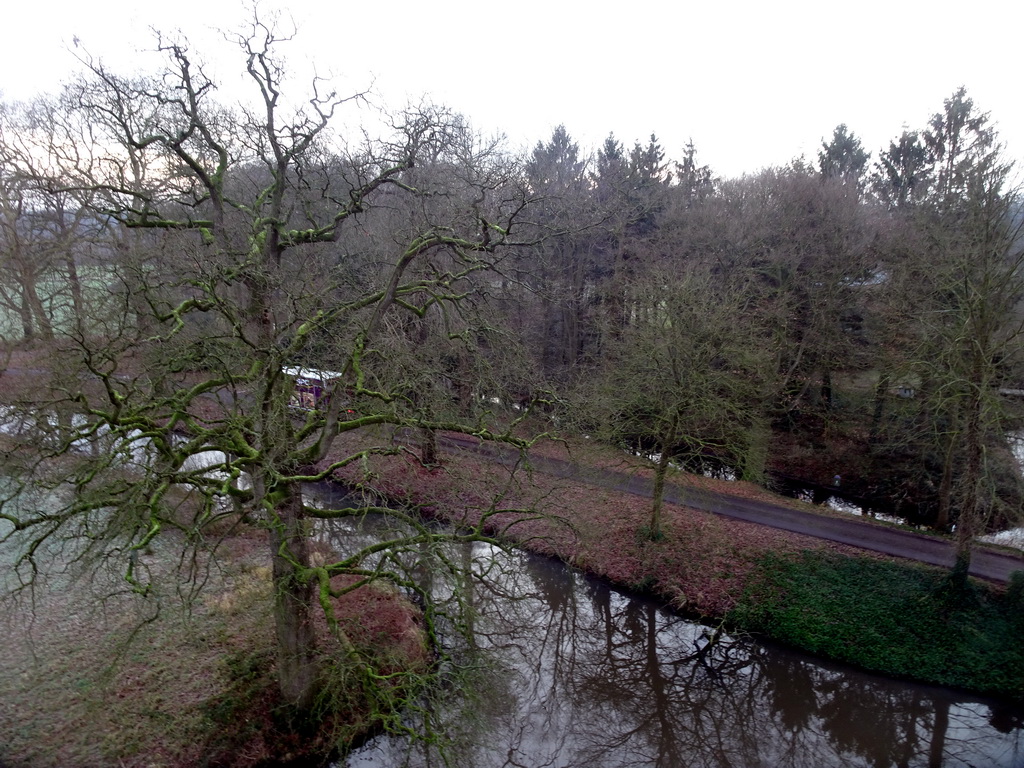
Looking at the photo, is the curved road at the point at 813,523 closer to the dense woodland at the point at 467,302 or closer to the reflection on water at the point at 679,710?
the dense woodland at the point at 467,302

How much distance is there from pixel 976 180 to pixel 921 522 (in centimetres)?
1162

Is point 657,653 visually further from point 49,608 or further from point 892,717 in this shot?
point 49,608

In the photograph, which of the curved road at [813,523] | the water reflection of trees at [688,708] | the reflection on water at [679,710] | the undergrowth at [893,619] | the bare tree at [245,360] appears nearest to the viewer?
the bare tree at [245,360]

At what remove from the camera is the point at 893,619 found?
12938 mm

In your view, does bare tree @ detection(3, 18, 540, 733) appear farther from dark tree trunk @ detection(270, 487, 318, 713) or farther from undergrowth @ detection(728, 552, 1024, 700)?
undergrowth @ detection(728, 552, 1024, 700)

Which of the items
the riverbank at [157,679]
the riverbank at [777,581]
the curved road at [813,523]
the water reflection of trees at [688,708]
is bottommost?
the water reflection of trees at [688,708]

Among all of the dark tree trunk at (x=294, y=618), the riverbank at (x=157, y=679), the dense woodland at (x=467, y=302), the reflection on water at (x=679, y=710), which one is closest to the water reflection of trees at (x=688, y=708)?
the reflection on water at (x=679, y=710)

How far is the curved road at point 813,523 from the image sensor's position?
48.4 feet

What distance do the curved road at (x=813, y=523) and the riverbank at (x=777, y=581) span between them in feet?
1.68

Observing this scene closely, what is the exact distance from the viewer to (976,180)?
12.9m

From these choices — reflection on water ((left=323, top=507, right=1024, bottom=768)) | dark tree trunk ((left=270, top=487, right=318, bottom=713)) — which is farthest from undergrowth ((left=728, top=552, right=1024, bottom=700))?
dark tree trunk ((left=270, top=487, right=318, bottom=713))

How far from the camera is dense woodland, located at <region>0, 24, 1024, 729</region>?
27.5 feet

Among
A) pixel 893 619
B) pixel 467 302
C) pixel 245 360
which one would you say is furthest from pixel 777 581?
pixel 245 360

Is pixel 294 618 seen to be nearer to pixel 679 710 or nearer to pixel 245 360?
pixel 245 360
